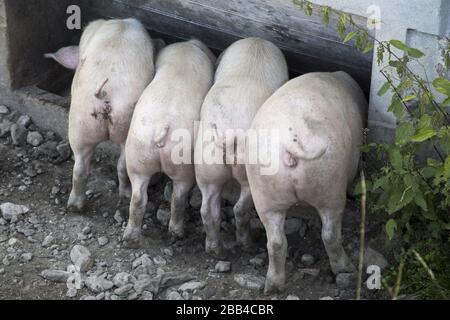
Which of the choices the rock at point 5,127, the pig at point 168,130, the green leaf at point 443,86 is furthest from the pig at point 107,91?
the green leaf at point 443,86

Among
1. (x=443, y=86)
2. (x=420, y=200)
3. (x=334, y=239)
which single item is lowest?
(x=334, y=239)

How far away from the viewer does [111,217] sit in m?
5.52

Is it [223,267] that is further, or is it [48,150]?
[48,150]

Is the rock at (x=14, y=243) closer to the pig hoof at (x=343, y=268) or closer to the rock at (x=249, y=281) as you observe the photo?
the rock at (x=249, y=281)

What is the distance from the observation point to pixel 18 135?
20.1ft

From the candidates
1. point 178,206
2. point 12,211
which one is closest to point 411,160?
point 178,206

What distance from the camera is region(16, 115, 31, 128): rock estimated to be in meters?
6.19

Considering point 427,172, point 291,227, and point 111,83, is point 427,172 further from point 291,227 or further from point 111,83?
point 111,83

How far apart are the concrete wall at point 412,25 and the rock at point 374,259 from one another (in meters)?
0.64

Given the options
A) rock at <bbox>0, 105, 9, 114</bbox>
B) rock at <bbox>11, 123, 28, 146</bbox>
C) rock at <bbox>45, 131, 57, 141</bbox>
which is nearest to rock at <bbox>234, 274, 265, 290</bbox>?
rock at <bbox>45, 131, 57, 141</bbox>

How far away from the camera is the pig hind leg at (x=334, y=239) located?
471 cm

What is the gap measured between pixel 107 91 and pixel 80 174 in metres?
0.55
